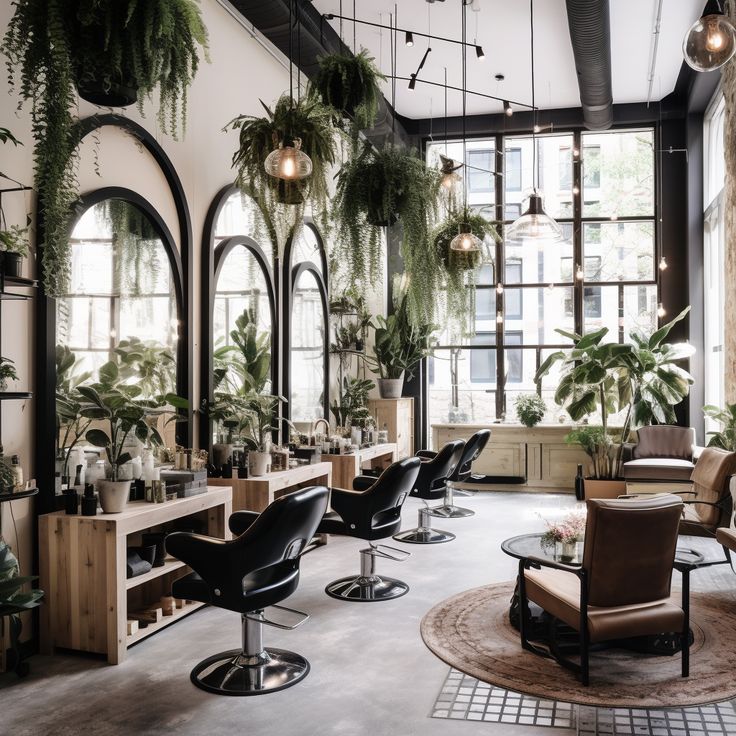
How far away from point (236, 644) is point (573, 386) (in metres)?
5.66

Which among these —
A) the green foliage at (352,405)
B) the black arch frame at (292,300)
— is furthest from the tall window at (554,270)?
the black arch frame at (292,300)

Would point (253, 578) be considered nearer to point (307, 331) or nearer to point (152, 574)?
point (152, 574)

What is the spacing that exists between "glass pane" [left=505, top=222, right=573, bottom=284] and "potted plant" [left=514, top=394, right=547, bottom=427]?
1695 millimetres

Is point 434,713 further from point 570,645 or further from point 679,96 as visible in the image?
point 679,96

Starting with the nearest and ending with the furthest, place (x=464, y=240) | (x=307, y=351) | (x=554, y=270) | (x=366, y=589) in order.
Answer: (x=366, y=589) < (x=464, y=240) < (x=307, y=351) < (x=554, y=270)

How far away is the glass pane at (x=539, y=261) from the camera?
388 inches

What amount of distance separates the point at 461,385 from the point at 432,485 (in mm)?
4170

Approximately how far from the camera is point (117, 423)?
4.20 meters

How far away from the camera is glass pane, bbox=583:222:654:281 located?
9602mm

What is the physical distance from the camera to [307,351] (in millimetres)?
7262

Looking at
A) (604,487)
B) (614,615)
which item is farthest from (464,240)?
(604,487)

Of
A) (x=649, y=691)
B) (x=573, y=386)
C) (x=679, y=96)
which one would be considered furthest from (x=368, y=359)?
(x=649, y=691)

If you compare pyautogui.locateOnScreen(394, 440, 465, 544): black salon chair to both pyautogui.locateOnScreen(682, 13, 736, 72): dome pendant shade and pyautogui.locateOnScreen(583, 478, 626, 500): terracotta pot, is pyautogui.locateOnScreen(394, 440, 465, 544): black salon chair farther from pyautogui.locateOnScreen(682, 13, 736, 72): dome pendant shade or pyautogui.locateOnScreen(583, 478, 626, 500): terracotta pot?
pyautogui.locateOnScreen(682, 13, 736, 72): dome pendant shade

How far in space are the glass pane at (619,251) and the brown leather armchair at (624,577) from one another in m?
6.79
